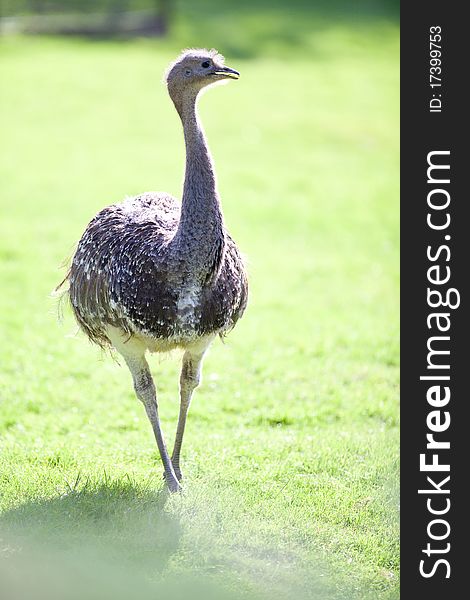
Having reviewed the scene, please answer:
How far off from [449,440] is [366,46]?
24.7m

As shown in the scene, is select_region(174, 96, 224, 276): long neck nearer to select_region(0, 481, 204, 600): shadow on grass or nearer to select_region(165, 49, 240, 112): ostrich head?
select_region(165, 49, 240, 112): ostrich head

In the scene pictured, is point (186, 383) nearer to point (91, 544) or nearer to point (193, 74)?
point (91, 544)

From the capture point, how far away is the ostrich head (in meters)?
6.32

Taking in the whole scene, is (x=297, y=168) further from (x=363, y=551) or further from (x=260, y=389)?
(x=363, y=551)

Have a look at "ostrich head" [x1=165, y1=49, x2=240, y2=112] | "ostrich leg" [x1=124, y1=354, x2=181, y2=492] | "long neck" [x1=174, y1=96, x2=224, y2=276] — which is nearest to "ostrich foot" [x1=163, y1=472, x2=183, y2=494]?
"ostrich leg" [x1=124, y1=354, x2=181, y2=492]

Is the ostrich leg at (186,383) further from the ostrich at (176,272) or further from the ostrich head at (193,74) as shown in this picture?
the ostrich head at (193,74)

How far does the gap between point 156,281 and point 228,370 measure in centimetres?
391

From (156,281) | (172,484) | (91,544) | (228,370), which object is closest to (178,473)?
(172,484)

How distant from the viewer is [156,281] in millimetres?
6238

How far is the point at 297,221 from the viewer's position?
51.7 ft

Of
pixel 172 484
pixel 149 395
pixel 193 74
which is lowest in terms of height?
pixel 172 484

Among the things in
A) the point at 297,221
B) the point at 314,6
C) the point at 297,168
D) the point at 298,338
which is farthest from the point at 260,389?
the point at 314,6

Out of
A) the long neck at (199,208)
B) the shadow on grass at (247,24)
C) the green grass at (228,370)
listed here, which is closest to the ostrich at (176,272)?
the long neck at (199,208)

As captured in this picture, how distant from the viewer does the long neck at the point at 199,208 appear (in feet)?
20.3
